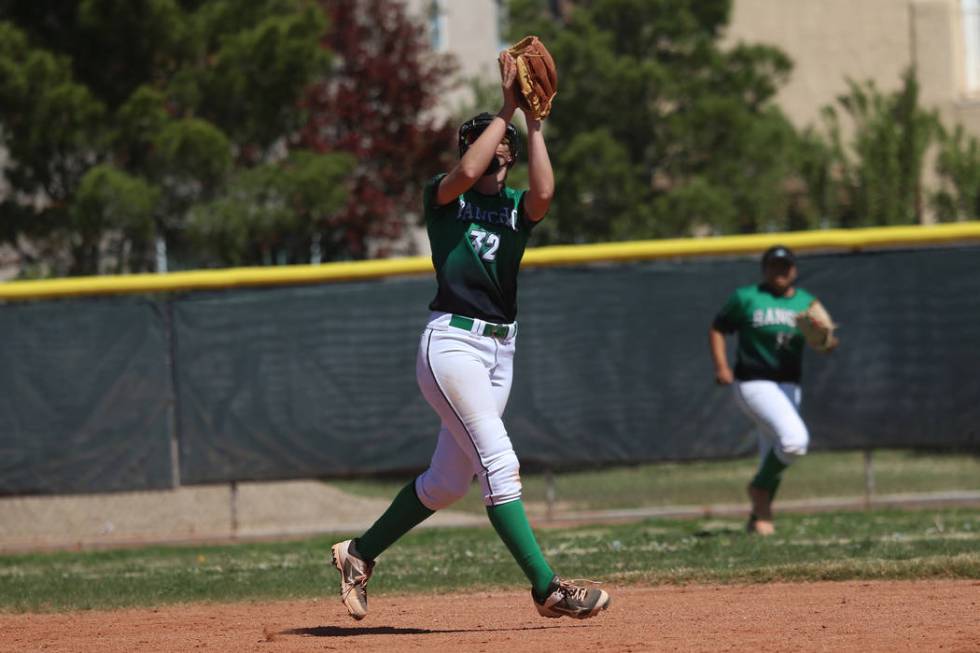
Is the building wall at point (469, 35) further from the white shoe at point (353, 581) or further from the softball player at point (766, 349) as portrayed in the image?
the white shoe at point (353, 581)

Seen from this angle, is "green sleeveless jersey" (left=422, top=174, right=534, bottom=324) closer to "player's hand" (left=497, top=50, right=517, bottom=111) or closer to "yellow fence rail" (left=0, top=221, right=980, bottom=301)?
"player's hand" (left=497, top=50, right=517, bottom=111)

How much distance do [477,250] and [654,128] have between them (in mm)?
13191

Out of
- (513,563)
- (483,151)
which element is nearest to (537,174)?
(483,151)

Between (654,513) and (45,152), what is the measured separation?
6.97m

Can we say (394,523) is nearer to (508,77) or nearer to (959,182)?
(508,77)

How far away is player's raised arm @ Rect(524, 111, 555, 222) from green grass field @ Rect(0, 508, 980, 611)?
2.73 meters

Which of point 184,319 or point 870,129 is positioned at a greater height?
point 870,129

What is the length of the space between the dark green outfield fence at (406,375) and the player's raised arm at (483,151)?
661cm

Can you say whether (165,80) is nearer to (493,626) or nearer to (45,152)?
(45,152)

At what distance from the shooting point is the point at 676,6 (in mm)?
18453

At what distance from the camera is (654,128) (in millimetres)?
18641

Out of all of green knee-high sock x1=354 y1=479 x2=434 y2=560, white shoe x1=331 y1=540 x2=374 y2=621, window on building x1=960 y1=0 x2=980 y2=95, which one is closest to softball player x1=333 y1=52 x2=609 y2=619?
green knee-high sock x1=354 y1=479 x2=434 y2=560

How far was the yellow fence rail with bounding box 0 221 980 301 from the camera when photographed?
12.3 meters

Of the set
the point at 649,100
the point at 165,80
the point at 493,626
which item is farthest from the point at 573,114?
the point at 493,626
